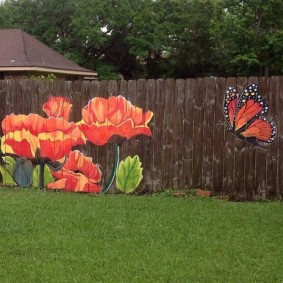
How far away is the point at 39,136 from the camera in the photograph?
9.23 m

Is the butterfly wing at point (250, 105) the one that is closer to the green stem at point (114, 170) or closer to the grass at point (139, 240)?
the grass at point (139, 240)

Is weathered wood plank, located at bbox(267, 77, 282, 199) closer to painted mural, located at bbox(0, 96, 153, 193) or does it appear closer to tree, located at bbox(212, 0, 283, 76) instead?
painted mural, located at bbox(0, 96, 153, 193)

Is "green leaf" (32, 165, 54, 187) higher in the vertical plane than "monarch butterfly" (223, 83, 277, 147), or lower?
lower

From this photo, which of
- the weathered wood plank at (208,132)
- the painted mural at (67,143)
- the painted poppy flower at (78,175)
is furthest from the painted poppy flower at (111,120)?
the weathered wood plank at (208,132)

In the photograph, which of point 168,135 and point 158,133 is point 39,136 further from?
point 168,135

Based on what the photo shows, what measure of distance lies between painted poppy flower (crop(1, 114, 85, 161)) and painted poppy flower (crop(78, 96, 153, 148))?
23cm

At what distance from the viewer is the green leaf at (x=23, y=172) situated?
9.29 metres

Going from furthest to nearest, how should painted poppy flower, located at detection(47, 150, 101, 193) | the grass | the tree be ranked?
the tree
painted poppy flower, located at detection(47, 150, 101, 193)
the grass

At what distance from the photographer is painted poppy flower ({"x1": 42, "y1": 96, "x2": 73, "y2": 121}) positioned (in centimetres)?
905

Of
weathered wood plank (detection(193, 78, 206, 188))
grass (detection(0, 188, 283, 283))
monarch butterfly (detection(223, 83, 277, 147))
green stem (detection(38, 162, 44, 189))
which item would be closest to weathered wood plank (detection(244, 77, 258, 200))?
monarch butterfly (detection(223, 83, 277, 147))

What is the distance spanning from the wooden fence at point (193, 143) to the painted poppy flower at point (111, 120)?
87 millimetres

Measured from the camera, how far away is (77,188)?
9.03 meters

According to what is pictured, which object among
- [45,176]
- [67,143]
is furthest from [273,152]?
[45,176]

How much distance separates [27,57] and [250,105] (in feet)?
64.3
